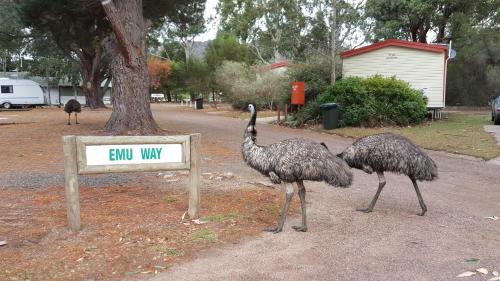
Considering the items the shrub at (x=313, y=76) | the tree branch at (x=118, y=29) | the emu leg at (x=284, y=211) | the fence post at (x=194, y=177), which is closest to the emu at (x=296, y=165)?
the emu leg at (x=284, y=211)

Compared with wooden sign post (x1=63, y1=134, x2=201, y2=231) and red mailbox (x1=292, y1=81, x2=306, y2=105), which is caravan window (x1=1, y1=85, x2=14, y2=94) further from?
wooden sign post (x1=63, y1=134, x2=201, y2=231)

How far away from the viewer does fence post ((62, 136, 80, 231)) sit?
5.47 meters

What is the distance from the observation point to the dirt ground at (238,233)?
15.4 ft

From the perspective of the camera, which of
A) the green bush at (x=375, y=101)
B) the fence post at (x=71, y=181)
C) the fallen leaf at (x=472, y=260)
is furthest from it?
the green bush at (x=375, y=101)

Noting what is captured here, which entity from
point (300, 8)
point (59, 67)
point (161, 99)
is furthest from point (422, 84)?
point (161, 99)

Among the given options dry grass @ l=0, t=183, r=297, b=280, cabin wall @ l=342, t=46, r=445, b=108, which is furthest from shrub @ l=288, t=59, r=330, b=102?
dry grass @ l=0, t=183, r=297, b=280

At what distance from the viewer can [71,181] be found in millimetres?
5582

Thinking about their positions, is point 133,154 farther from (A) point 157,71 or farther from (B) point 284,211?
(A) point 157,71

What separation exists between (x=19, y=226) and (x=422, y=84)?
1936 cm

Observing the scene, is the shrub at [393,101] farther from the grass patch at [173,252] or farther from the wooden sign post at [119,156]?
the grass patch at [173,252]

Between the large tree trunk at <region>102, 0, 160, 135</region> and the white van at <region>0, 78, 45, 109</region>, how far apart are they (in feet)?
107

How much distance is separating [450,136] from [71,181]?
45.2 feet

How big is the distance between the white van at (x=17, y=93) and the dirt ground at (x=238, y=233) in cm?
3753

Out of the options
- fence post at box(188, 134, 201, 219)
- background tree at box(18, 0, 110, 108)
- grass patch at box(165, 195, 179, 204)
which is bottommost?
grass patch at box(165, 195, 179, 204)
